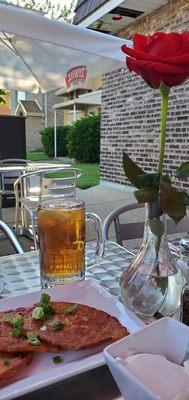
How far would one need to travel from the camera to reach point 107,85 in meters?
7.10

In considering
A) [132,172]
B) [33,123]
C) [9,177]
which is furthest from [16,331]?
[33,123]

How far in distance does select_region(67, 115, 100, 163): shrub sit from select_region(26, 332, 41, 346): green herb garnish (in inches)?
528

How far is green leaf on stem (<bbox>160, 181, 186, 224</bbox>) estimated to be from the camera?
66 centimetres

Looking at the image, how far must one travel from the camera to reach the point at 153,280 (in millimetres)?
755

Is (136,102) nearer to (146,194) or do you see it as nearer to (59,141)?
(146,194)

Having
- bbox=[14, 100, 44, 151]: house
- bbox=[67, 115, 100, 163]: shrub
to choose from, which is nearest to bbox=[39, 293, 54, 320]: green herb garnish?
bbox=[67, 115, 100, 163]: shrub

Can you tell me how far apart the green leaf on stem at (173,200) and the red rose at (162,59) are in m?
0.19

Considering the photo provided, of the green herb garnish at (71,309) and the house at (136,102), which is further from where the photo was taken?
the house at (136,102)

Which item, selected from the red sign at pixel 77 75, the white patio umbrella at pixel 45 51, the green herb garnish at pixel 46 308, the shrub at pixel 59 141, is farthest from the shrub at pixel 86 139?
the green herb garnish at pixel 46 308

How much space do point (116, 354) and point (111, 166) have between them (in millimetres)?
6590

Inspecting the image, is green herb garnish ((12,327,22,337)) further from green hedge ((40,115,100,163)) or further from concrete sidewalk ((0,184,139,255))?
green hedge ((40,115,100,163))

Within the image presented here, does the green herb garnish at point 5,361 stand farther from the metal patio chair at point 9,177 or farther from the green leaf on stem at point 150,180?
the metal patio chair at point 9,177

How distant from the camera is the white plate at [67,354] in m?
0.54

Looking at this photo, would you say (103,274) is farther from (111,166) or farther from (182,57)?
(111,166)
